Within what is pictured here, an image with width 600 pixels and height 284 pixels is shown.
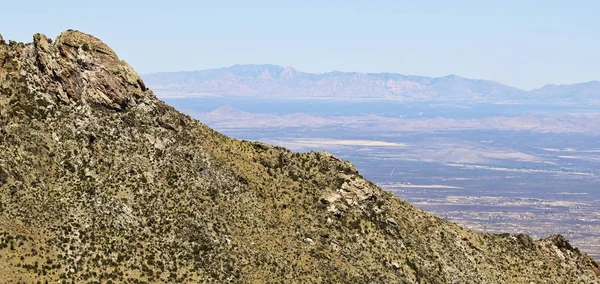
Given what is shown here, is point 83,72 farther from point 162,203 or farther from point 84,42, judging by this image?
point 162,203

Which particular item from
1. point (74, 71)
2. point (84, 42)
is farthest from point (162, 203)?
point (84, 42)

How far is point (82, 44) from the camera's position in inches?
3329

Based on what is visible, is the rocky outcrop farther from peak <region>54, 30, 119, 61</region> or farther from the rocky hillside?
the rocky hillside

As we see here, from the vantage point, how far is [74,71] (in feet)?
270

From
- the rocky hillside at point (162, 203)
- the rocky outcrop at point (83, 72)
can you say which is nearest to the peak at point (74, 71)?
the rocky outcrop at point (83, 72)

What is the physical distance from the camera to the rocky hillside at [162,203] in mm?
66312

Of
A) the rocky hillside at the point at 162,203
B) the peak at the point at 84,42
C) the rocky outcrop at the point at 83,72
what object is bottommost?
the rocky hillside at the point at 162,203

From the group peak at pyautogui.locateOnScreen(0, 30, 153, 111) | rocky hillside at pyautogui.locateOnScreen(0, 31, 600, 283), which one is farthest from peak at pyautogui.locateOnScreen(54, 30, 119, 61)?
rocky hillside at pyautogui.locateOnScreen(0, 31, 600, 283)

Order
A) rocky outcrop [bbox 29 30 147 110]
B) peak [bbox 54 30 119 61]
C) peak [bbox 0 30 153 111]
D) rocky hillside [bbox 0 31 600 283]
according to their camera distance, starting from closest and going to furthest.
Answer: rocky hillside [bbox 0 31 600 283] < peak [bbox 0 30 153 111] < rocky outcrop [bbox 29 30 147 110] < peak [bbox 54 30 119 61]

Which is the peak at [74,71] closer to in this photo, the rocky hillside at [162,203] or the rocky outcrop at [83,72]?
the rocky outcrop at [83,72]

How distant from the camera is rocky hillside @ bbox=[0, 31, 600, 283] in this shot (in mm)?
66312

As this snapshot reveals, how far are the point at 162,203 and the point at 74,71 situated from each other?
1901 cm

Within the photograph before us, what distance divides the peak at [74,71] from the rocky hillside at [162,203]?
154 millimetres

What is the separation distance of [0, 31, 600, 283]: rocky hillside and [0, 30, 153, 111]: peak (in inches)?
6.1
